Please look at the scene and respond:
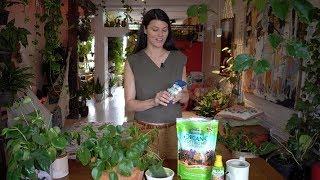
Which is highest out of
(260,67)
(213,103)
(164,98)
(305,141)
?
(260,67)

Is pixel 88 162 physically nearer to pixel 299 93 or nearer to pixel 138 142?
pixel 138 142

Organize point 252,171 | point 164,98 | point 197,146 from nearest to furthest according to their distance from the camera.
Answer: point 197,146
point 252,171
point 164,98

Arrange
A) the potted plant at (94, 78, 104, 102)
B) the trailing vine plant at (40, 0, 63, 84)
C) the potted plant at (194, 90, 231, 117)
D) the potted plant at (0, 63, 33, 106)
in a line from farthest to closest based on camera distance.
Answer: the potted plant at (94, 78, 104, 102) → the potted plant at (194, 90, 231, 117) → the trailing vine plant at (40, 0, 63, 84) → the potted plant at (0, 63, 33, 106)

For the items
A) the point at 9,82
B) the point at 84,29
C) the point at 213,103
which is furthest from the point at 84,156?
the point at 84,29

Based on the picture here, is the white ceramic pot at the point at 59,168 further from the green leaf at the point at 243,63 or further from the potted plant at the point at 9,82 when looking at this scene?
the potted plant at the point at 9,82

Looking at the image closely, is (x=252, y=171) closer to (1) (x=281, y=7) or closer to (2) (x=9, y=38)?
(1) (x=281, y=7)

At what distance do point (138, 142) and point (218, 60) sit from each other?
518cm

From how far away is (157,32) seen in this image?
6.00 ft

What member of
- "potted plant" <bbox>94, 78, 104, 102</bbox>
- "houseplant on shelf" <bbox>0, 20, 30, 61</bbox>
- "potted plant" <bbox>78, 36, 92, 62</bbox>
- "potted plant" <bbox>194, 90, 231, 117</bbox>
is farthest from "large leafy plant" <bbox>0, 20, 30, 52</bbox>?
"potted plant" <bbox>94, 78, 104, 102</bbox>

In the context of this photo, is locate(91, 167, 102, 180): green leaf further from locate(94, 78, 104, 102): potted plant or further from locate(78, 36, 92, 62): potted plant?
locate(94, 78, 104, 102): potted plant

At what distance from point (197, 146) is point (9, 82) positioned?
242cm

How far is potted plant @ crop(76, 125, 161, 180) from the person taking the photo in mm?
911

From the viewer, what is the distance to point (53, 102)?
17.8ft

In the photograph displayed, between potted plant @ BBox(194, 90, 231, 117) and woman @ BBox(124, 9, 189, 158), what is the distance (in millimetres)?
2993
